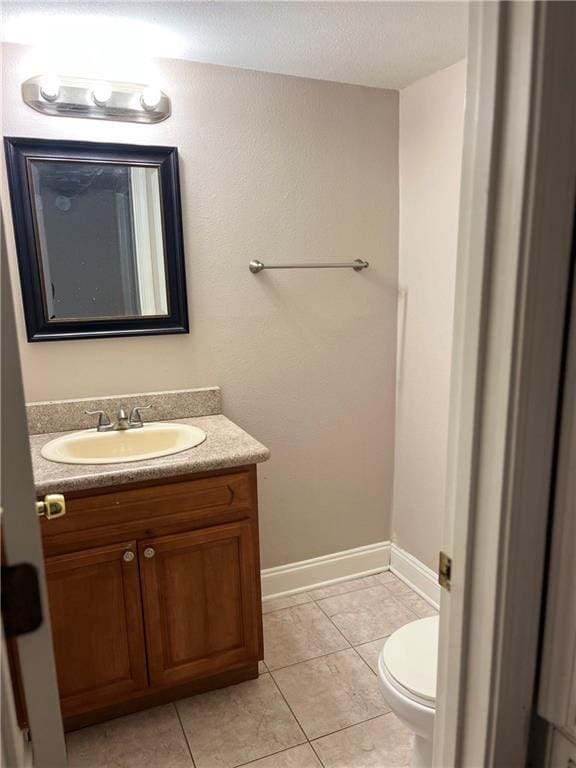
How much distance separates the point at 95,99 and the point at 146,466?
1.28 metres

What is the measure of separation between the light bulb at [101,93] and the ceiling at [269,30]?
0.13m

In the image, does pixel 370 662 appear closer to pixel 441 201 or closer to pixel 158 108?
pixel 441 201

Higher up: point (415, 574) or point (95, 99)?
point (95, 99)

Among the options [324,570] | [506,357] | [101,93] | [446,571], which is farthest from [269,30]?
[324,570]

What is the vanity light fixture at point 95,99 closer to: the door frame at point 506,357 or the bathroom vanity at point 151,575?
the bathroom vanity at point 151,575

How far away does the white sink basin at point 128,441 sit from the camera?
1.92 metres

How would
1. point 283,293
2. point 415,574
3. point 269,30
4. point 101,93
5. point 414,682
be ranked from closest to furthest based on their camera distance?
point 414,682 → point 269,30 → point 101,93 → point 283,293 → point 415,574

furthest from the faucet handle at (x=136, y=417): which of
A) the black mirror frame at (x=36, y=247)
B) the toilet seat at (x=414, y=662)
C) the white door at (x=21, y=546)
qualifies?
the white door at (x=21, y=546)

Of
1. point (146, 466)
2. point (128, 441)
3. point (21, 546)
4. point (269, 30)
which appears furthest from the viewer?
point (128, 441)

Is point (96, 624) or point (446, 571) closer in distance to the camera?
point (446, 571)

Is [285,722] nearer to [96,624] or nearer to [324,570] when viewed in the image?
[96,624]

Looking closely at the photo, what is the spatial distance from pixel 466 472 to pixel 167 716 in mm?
1588

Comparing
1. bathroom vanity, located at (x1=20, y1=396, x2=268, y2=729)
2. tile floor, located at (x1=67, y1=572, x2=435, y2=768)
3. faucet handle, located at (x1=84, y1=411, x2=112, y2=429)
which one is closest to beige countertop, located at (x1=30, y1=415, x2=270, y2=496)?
bathroom vanity, located at (x1=20, y1=396, x2=268, y2=729)

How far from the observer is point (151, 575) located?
174cm
